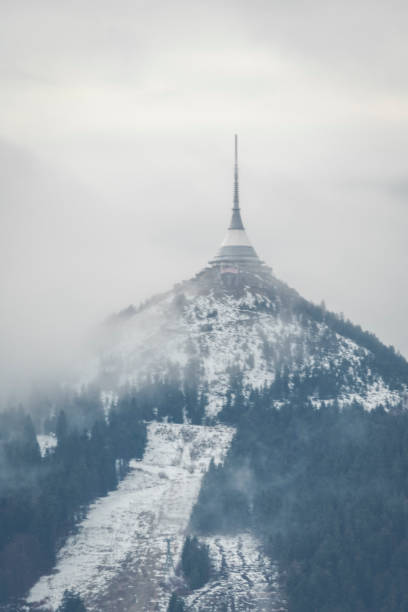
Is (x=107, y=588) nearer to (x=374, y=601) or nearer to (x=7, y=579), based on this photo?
(x=7, y=579)

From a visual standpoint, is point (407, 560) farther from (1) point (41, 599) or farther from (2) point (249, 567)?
(1) point (41, 599)

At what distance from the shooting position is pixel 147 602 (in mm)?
190375

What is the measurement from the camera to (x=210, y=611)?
617ft

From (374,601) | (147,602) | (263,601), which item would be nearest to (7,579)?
(147,602)

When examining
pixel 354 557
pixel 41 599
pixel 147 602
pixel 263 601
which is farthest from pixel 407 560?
pixel 41 599

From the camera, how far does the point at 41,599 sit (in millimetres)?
194375

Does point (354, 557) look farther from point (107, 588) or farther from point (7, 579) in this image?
point (7, 579)

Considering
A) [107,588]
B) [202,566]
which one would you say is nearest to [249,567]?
[202,566]

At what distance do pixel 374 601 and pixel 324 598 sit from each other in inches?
321

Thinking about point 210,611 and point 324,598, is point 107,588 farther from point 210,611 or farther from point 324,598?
point 324,598

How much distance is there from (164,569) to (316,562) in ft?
68.9

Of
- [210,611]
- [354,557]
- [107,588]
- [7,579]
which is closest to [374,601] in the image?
[354,557]

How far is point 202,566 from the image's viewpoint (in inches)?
7731

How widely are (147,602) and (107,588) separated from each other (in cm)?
734
